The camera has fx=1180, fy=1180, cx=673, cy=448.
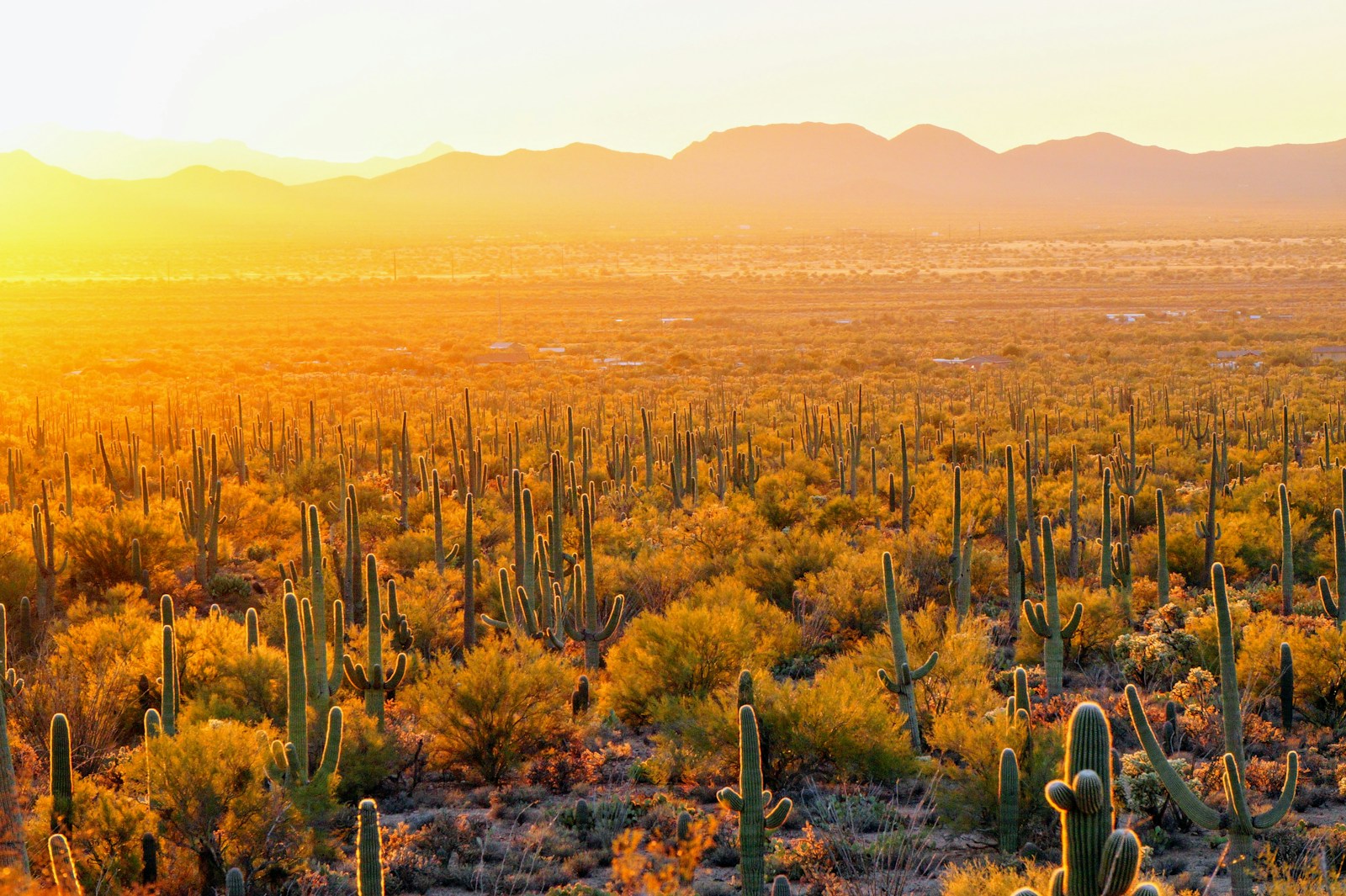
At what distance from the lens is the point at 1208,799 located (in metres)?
9.42

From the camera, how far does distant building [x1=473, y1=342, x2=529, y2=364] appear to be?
A: 179 feet

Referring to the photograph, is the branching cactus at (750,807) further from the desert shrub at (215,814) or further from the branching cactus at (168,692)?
the branching cactus at (168,692)

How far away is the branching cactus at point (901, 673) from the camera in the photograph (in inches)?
437

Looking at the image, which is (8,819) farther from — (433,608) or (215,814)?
(433,608)

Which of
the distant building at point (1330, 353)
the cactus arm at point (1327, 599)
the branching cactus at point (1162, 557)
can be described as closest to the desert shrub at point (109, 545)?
the branching cactus at point (1162, 557)

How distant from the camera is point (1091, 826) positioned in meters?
5.03

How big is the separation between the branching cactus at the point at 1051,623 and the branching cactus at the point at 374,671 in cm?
647

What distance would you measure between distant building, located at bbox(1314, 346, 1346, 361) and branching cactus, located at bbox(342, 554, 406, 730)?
1785 inches

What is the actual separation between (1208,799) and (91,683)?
10.1 meters

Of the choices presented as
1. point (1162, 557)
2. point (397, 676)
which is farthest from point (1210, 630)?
point (397, 676)

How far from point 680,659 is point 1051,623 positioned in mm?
3879

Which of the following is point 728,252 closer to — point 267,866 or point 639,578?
point 639,578

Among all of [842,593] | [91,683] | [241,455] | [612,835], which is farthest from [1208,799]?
[241,455]

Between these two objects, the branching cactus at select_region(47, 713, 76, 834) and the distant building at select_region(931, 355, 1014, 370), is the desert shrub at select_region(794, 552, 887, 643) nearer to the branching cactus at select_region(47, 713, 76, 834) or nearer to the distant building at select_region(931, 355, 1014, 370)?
the branching cactus at select_region(47, 713, 76, 834)
